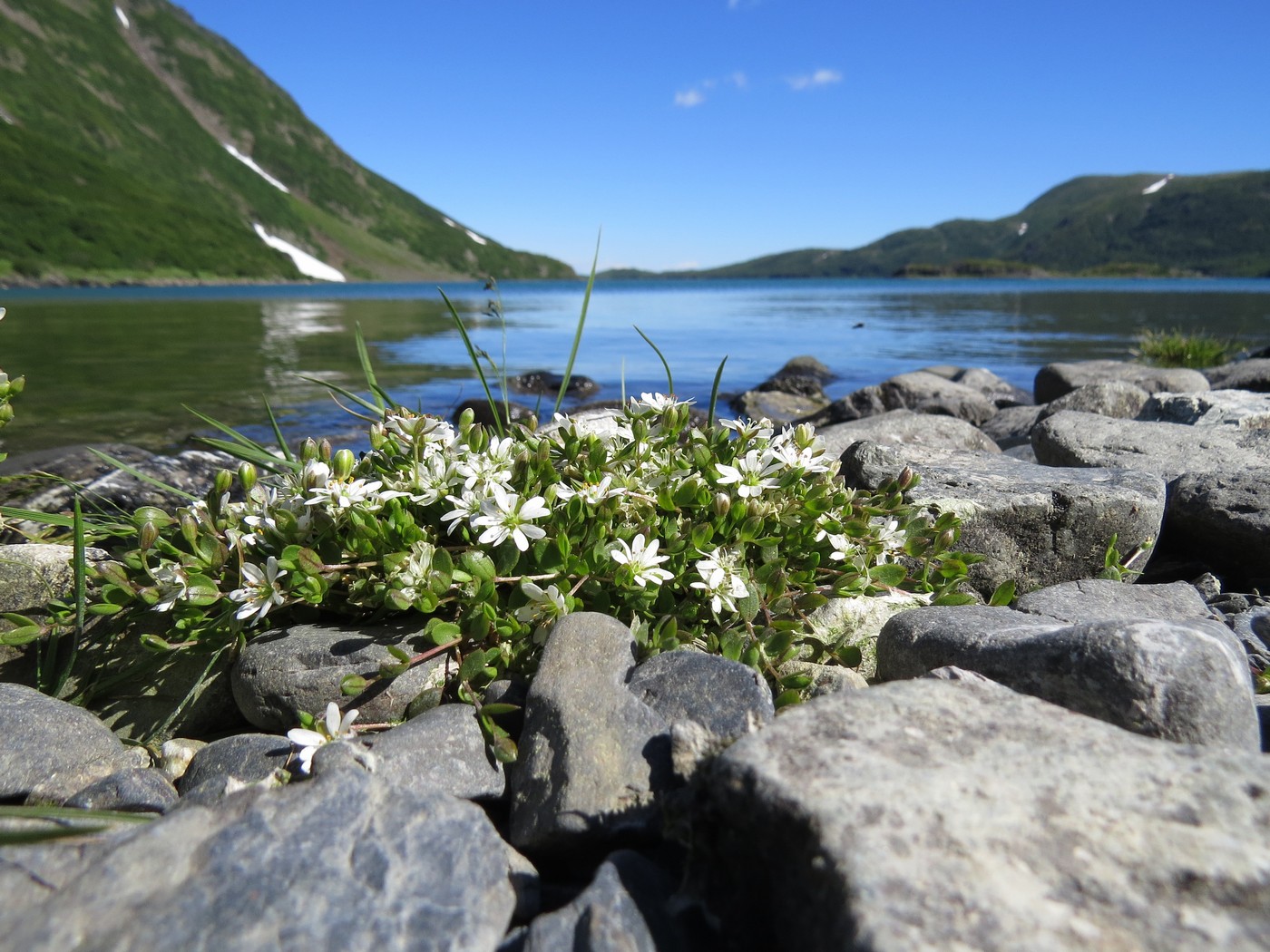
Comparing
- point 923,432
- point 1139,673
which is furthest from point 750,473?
point 923,432

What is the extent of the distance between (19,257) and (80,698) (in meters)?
118

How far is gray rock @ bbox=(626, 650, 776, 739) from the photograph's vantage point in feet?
8.72

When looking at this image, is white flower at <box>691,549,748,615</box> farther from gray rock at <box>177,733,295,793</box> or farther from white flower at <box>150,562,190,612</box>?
white flower at <box>150,562,190,612</box>

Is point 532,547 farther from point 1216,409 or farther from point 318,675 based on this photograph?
point 1216,409

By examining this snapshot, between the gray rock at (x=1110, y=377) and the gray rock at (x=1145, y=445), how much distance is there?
7747mm

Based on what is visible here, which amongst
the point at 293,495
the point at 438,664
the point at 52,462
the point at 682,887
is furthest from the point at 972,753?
the point at 52,462

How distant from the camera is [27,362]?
2116 centimetres

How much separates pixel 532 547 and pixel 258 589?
38.6 inches

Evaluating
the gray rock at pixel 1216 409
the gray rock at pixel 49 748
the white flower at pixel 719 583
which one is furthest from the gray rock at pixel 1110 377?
the gray rock at pixel 49 748

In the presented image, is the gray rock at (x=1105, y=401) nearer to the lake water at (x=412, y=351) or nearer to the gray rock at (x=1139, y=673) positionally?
the lake water at (x=412, y=351)

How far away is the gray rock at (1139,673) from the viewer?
2.43 metres

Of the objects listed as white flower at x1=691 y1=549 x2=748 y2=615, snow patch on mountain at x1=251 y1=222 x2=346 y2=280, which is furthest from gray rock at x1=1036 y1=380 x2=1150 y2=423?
snow patch on mountain at x1=251 y1=222 x2=346 y2=280

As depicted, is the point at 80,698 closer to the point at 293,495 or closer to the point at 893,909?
the point at 293,495

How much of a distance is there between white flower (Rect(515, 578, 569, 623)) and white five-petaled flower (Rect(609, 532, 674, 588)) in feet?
0.82
